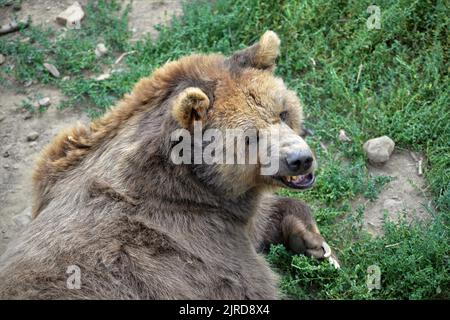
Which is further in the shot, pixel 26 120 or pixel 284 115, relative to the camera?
pixel 26 120

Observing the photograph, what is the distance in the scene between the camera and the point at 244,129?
5562 millimetres

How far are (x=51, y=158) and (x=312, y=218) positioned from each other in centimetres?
264

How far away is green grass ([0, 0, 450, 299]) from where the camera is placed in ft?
21.7

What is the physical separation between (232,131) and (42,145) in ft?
12.0

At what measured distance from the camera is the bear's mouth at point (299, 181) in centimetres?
584

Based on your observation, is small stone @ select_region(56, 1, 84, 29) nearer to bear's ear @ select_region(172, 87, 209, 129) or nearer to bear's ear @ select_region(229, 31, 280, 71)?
bear's ear @ select_region(229, 31, 280, 71)

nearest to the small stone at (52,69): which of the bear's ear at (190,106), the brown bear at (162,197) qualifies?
the brown bear at (162,197)

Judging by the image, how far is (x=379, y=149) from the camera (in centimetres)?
762

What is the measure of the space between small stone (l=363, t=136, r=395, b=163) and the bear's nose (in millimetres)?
2266

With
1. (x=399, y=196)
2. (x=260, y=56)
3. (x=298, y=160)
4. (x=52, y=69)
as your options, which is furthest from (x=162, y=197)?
(x=52, y=69)

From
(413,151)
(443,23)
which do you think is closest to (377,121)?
(413,151)
